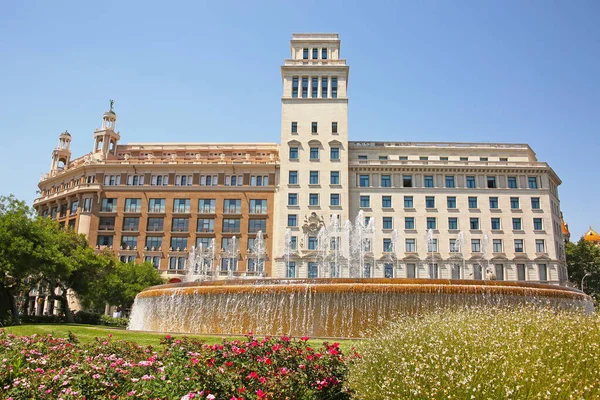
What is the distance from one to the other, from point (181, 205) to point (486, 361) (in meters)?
67.8

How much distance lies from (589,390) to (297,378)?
15.2 feet

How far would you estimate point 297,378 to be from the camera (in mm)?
9883

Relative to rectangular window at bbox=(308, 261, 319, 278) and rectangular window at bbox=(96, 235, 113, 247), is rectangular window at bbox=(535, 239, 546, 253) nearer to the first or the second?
rectangular window at bbox=(308, 261, 319, 278)

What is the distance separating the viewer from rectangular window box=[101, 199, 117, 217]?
245 ft

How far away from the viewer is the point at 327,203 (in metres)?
68.5

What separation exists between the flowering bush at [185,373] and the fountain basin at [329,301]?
10928 millimetres

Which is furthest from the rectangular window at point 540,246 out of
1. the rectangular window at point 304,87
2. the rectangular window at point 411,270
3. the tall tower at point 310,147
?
the rectangular window at point 304,87

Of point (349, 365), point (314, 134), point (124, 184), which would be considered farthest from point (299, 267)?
point (349, 365)

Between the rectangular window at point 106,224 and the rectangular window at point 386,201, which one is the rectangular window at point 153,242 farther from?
the rectangular window at point 386,201

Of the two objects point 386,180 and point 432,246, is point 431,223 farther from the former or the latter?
point 386,180

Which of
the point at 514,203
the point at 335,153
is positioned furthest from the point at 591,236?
the point at 335,153

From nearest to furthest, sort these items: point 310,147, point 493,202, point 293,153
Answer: point 493,202 → point 293,153 → point 310,147

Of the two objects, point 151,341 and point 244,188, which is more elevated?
point 244,188

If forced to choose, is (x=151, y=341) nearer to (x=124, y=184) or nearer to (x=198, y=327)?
(x=198, y=327)
